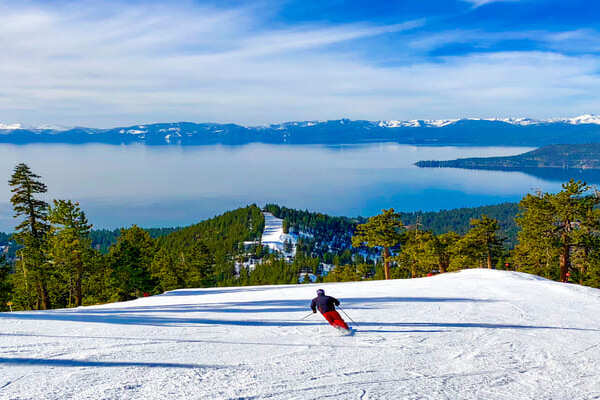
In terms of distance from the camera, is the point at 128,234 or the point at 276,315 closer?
the point at 276,315

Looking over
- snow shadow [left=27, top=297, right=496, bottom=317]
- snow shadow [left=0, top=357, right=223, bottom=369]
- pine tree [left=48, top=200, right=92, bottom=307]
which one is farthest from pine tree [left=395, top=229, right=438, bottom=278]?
snow shadow [left=0, top=357, right=223, bottom=369]

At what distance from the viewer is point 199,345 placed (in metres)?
9.69

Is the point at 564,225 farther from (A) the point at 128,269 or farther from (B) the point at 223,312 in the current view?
(A) the point at 128,269

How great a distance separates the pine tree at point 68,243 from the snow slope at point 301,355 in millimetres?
22460

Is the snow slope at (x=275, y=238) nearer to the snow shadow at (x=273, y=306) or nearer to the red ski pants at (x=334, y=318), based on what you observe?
the snow shadow at (x=273, y=306)

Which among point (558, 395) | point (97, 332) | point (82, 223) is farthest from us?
point (82, 223)

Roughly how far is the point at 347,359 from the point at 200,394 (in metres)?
3.51

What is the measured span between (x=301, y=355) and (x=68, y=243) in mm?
31320

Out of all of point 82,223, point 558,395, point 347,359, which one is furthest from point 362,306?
point 82,223

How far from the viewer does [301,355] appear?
29.4 ft

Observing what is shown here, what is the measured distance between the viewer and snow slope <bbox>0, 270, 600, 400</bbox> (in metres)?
7.06

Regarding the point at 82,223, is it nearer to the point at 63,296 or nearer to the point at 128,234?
the point at 128,234

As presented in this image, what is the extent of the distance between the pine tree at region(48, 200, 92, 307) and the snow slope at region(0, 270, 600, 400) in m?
22.5

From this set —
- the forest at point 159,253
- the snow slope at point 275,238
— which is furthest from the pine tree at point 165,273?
the snow slope at point 275,238
